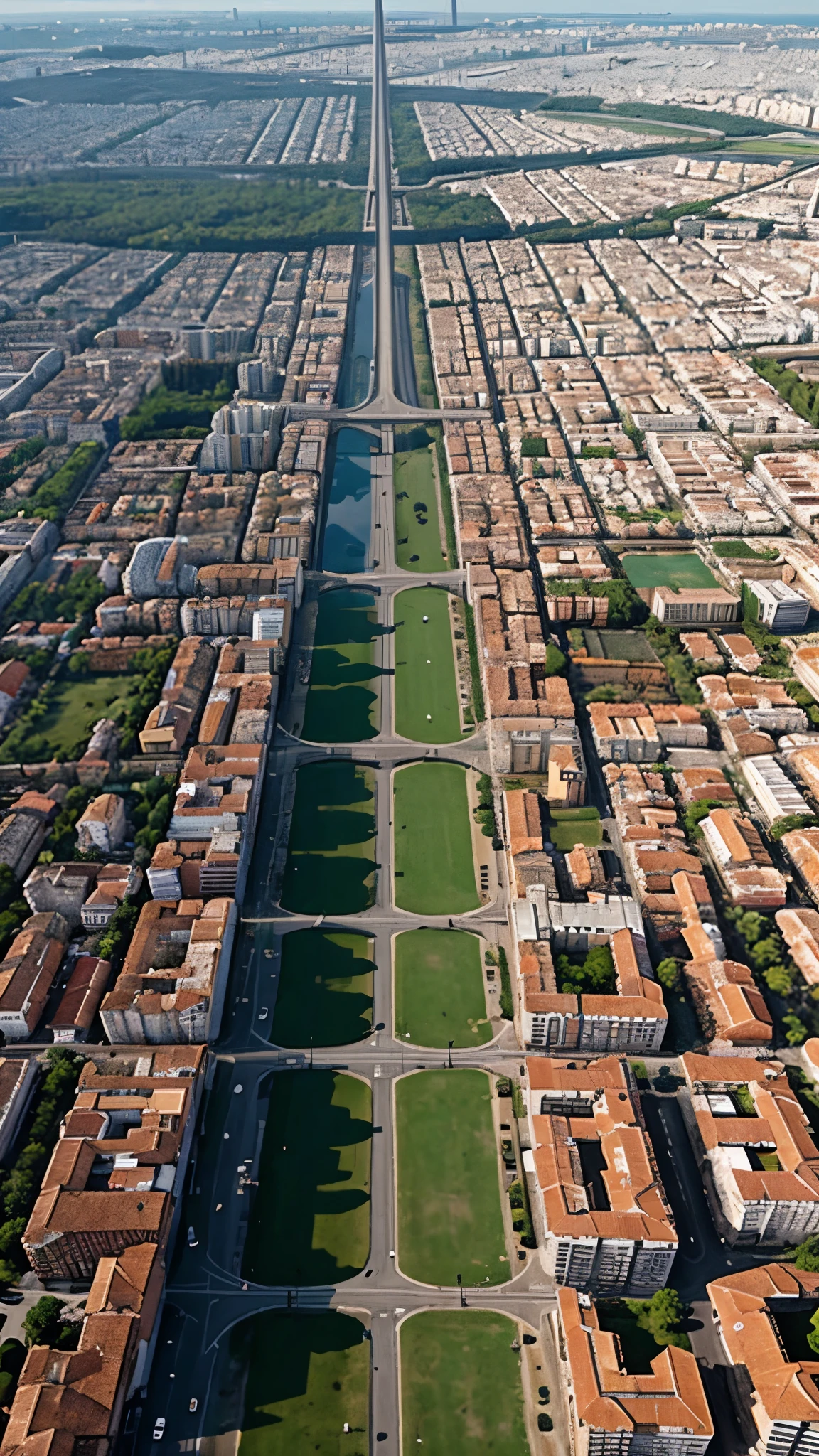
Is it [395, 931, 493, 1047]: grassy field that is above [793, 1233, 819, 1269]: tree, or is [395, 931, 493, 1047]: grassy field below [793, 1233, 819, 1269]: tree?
above

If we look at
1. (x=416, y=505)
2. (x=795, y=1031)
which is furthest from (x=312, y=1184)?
(x=416, y=505)

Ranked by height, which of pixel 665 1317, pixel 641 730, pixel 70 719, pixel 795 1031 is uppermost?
pixel 641 730

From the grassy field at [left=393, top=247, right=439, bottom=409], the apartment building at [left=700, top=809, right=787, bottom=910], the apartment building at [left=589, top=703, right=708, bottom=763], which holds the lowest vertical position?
the apartment building at [left=700, top=809, right=787, bottom=910]

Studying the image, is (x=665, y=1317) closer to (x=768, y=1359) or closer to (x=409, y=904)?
(x=768, y=1359)

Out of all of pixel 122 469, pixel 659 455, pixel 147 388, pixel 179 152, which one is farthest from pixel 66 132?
pixel 659 455

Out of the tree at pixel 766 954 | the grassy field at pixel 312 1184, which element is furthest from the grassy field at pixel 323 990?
the tree at pixel 766 954

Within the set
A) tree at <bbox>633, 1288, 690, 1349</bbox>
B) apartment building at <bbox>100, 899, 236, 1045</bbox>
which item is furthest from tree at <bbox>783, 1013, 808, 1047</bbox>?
apartment building at <bbox>100, 899, 236, 1045</bbox>

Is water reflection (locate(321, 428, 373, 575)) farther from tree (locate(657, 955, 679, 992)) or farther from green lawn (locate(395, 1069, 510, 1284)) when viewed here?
green lawn (locate(395, 1069, 510, 1284))
